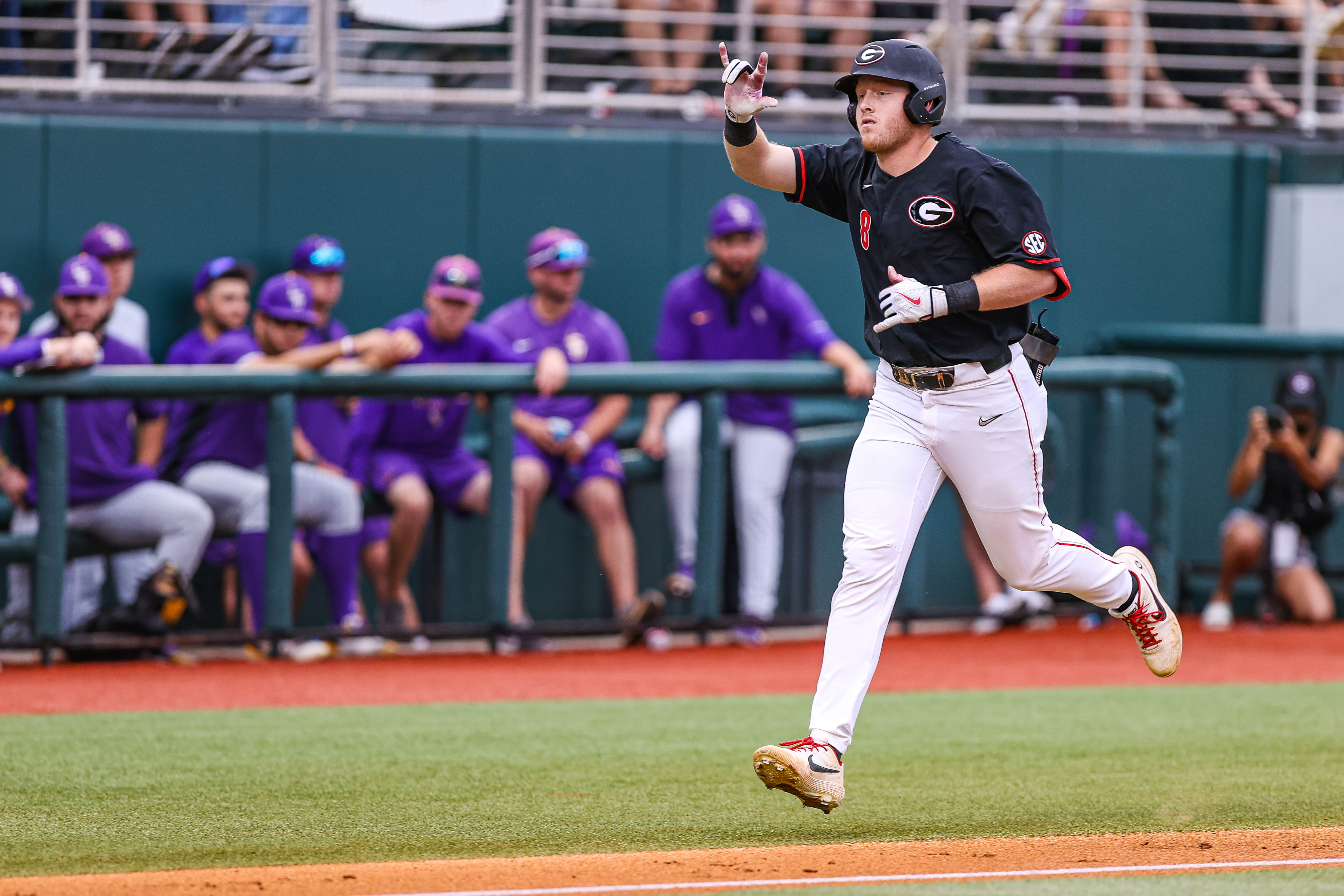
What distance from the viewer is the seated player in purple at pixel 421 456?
27.3 ft

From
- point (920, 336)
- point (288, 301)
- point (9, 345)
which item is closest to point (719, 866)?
point (920, 336)

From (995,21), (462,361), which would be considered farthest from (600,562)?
(995,21)

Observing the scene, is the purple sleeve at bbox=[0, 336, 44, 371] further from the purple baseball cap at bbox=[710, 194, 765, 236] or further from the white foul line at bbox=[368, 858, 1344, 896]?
the white foul line at bbox=[368, 858, 1344, 896]

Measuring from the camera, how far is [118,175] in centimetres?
930

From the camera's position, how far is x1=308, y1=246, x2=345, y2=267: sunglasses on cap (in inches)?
346

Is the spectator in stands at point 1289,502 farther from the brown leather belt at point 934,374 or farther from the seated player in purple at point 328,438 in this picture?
the brown leather belt at point 934,374

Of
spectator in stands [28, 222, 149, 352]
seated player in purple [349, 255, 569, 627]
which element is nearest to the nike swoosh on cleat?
seated player in purple [349, 255, 569, 627]

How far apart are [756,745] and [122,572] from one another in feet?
11.7

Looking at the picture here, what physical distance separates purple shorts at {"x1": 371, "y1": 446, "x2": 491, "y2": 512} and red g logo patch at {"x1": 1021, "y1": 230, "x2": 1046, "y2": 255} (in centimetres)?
437

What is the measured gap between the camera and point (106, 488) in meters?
7.80

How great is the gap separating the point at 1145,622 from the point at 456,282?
14.5ft

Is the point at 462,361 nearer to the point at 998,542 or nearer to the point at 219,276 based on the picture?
the point at 219,276

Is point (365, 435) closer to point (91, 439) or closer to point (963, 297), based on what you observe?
point (91, 439)

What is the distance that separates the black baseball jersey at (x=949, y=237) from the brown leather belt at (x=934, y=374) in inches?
0.6
